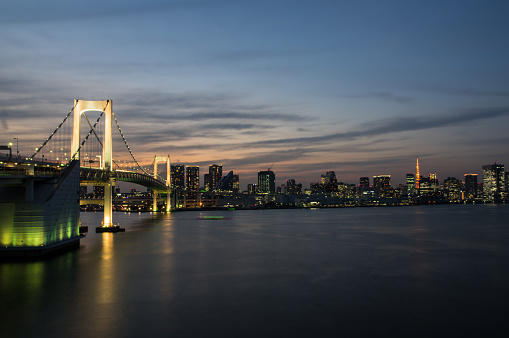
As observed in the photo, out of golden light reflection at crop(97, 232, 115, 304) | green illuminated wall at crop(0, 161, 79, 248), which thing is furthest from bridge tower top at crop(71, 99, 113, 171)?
green illuminated wall at crop(0, 161, 79, 248)

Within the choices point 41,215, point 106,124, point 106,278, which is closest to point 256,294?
point 106,278

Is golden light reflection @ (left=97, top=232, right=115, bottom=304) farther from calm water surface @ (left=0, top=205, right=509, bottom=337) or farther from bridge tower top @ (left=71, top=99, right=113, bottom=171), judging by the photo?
bridge tower top @ (left=71, top=99, right=113, bottom=171)

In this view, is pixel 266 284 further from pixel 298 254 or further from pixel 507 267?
pixel 507 267

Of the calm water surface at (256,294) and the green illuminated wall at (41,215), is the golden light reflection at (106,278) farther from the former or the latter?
the green illuminated wall at (41,215)

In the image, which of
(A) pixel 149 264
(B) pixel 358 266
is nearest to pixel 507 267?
(B) pixel 358 266

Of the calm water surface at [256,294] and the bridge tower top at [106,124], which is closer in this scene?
the calm water surface at [256,294]

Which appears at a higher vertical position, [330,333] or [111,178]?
[111,178]

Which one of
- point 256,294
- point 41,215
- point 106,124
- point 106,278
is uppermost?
point 106,124

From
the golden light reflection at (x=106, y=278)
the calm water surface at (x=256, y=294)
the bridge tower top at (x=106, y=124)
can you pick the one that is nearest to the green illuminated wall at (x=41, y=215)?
the calm water surface at (x=256, y=294)

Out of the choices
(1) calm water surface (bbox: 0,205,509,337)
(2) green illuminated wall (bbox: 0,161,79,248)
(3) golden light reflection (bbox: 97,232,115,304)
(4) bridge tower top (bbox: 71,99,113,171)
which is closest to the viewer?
(1) calm water surface (bbox: 0,205,509,337)

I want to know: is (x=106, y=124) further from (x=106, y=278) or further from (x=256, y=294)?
(x=256, y=294)

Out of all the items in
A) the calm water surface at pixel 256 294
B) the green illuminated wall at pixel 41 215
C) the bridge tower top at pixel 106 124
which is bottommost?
the calm water surface at pixel 256 294
